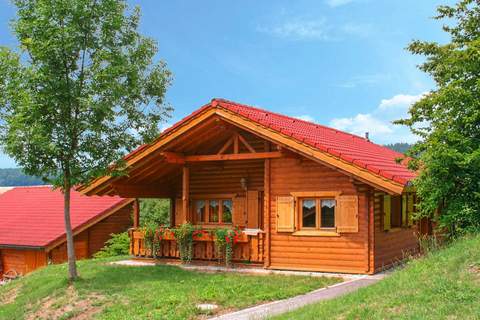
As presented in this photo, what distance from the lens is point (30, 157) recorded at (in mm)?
12875

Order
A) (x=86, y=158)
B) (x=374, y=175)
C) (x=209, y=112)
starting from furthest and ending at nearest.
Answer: (x=209, y=112), (x=86, y=158), (x=374, y=175)

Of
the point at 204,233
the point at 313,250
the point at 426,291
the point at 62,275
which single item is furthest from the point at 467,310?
the point at 62,275

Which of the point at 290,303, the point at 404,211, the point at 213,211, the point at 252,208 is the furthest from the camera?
the point at 213,211

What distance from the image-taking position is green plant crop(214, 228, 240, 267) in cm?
1483

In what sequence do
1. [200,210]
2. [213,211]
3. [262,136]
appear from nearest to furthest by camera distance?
[262,136], [213,211], [200,210]

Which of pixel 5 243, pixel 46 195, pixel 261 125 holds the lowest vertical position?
pixel 5 243

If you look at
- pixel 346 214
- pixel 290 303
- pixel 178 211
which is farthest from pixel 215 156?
pixel 290 303

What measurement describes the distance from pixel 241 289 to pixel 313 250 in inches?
120

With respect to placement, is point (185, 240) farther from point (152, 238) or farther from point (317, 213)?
point (317, 213)

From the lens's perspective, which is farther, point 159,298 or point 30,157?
point 30,157

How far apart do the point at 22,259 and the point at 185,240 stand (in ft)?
38.8

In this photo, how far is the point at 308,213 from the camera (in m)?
14.5

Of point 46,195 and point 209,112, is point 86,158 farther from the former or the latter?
point 46,195

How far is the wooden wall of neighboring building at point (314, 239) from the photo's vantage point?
44.8 ft
